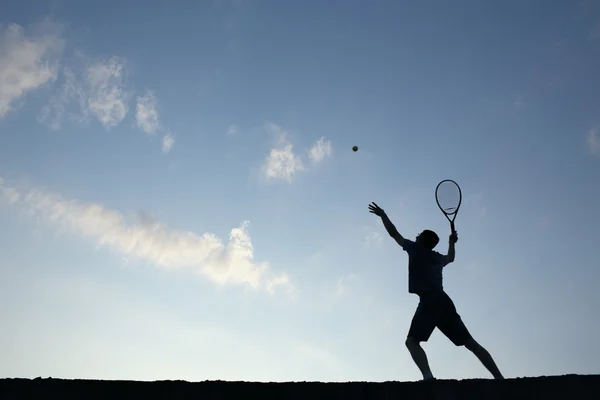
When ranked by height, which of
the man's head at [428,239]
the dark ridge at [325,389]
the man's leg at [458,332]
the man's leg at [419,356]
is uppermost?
the man's head at [428,239]

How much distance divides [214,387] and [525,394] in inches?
101

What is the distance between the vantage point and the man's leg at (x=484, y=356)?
22.1 feet

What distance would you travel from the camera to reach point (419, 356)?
6.69m

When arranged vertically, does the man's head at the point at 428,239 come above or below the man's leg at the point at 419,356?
above

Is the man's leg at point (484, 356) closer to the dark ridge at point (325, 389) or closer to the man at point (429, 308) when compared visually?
the man at point (429, 308)

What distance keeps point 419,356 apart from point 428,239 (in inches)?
62.6

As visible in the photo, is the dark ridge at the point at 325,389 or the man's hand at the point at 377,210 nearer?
the dark ridge at the point at 325,389

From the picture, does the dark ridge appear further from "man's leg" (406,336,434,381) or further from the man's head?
the man's head

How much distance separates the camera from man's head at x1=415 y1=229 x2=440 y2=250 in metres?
7.56

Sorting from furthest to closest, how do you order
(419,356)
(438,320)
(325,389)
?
(438,320)
(419,356)
(325,389)

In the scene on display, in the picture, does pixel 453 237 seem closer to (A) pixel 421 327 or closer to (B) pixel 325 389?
(A) pixel 421 327

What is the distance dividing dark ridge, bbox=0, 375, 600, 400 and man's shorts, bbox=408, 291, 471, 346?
2.05 m

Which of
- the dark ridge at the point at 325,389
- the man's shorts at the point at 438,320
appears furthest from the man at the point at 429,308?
the dark ridge at the point at 325,389

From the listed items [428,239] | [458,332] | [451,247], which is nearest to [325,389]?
[458,332]
